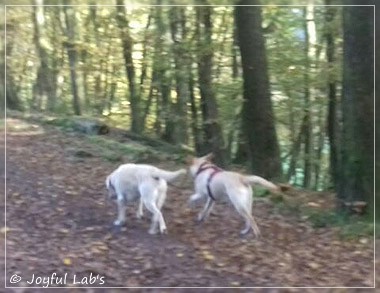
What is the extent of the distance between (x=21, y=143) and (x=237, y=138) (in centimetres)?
342

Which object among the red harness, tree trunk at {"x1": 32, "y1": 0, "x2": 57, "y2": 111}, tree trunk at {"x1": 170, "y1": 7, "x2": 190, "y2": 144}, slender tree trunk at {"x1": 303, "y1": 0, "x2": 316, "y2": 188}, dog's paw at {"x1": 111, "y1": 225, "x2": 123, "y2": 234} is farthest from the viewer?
slender tree trunk at {"x1": 303, "y1": 0, "x2": 316, "y2": 188}

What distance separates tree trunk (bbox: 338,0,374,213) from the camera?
270 inches

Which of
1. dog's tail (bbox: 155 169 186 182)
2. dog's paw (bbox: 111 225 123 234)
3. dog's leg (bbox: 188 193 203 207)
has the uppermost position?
dog's tail (bbox: 155 169 186 182)

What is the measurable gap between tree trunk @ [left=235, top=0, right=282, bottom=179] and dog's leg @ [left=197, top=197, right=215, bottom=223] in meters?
2.07

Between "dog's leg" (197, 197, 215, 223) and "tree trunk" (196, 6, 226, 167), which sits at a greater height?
"tree trunk" (196, 6, 226, 167)

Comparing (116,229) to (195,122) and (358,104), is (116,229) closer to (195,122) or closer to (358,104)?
(358,104)

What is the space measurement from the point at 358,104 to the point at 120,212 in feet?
8.90

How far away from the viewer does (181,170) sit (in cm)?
634

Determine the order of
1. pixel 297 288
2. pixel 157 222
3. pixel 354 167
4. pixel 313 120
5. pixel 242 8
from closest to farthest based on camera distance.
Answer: pixel 297 288, pixel 157 222, pixel 354 167, pixel 242 8, pixel 313 120

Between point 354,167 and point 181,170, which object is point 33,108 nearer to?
point 181,170

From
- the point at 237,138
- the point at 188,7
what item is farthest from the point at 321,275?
the point at 188,7

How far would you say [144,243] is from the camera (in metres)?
5.84

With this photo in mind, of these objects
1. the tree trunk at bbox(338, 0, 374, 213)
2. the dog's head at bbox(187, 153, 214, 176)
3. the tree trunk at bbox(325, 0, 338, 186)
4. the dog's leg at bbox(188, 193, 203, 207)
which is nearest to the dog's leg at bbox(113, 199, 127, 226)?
the dog's leg at bbox(188, 193, 203, 207)
